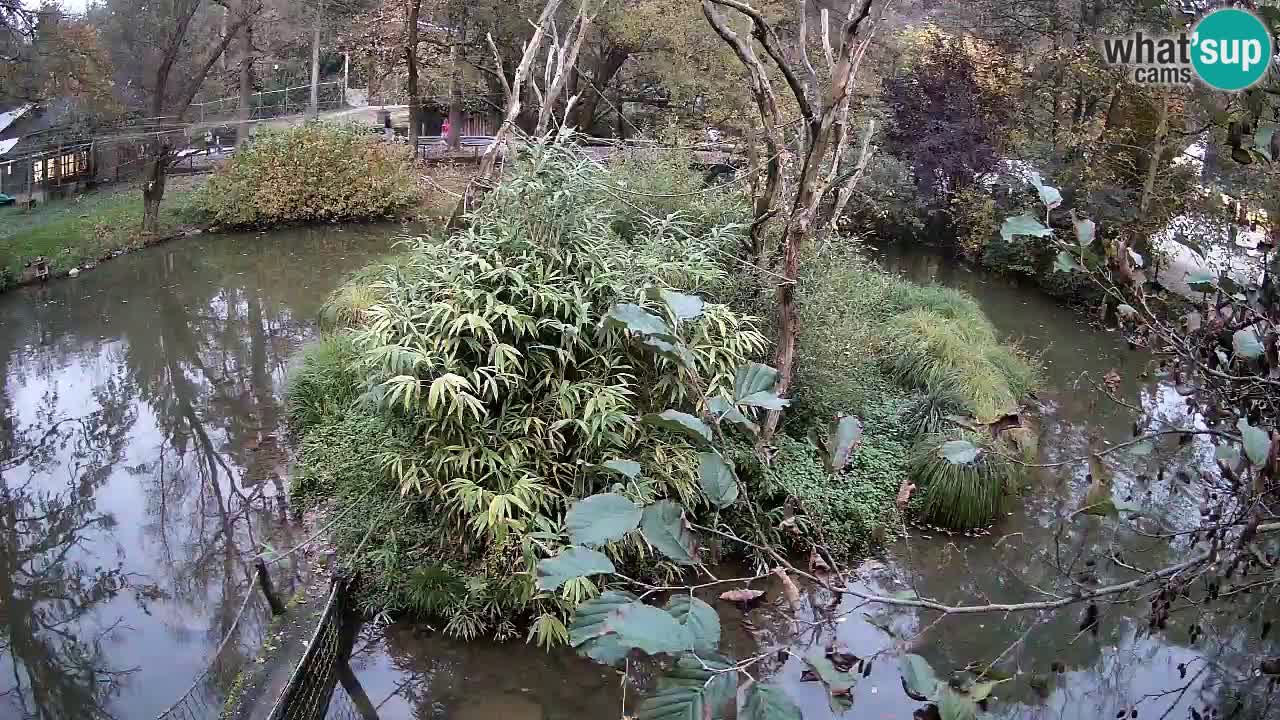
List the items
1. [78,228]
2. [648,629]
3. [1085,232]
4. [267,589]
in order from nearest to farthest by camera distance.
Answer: [648,629], [1085,232], [267,589], [78,228]

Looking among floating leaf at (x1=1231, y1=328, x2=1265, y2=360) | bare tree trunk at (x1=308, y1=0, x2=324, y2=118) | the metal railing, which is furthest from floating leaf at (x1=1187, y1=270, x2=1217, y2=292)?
bare tree trunk at (x1=308, y1=0, x2=324, y2=118)

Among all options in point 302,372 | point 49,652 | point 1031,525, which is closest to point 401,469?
point 49,652

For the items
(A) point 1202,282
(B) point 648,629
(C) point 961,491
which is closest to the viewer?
(B) point 648,629

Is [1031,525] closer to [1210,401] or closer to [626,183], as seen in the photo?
[626,183]

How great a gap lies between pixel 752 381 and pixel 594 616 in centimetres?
36

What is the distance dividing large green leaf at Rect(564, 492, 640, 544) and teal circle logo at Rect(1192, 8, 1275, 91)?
189 centimetres

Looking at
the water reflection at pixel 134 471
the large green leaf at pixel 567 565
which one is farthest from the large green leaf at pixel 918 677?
the water reflection at pixel 134 471

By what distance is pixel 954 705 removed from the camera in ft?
3.20

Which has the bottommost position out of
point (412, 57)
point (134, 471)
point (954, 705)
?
point (134, 471)

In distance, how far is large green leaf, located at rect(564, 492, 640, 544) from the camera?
839 millimetres

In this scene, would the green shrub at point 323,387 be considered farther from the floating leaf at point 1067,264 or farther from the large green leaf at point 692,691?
the large green leaf at point 692,691

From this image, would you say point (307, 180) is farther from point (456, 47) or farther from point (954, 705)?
point (954, 705)

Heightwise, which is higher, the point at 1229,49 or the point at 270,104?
the point at 270,104

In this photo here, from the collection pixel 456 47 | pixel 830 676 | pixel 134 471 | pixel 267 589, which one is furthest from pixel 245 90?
pixel 830 676
